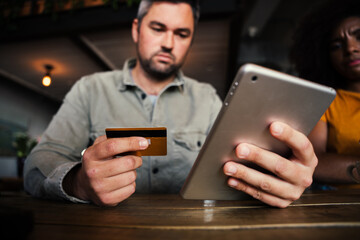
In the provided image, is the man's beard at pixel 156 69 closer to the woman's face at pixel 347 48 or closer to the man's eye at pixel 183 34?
the man's eye at pixel 183 34

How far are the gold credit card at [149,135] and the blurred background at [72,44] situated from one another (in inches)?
85.7

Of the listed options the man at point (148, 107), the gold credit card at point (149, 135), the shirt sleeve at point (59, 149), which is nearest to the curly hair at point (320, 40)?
the man at point (148, 107)

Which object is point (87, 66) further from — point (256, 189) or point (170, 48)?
point (256, 189)

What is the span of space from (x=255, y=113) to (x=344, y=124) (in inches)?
37.2

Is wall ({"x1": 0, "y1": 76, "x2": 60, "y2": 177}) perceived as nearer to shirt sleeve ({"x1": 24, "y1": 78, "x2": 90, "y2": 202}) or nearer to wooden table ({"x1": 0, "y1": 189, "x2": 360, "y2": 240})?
shirt sleeve ({"x1": 24, "y1": 78, "x2": 90, "y2": 202})

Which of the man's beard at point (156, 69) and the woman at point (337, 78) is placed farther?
the man's beard at point (156, 69)

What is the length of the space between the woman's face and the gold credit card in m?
1.14

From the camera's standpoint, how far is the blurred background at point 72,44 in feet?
9.69

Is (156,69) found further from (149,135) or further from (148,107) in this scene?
(149,135)

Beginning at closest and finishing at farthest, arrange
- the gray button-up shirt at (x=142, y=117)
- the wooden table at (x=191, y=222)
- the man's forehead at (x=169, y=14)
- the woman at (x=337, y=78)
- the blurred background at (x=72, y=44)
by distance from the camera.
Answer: the wooden table at (x=191, y=222)
the woman at (x=337, y=78)
the gray button-up shirt at (x=142, y=117)
the man's forehead at (x=169, y=14)
the blurred background at (x=72, y=44)

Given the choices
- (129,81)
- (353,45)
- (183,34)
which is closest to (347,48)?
(353,45)

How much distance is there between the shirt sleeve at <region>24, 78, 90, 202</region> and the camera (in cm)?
79

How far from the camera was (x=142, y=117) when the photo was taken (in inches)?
58.4

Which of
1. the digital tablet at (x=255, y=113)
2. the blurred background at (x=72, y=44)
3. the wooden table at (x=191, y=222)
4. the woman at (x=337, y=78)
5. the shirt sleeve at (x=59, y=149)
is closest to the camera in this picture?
the wooden table at (x=191, y=222)
